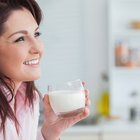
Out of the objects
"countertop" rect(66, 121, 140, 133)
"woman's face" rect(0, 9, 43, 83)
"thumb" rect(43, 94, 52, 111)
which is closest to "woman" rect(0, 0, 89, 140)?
"woman's face" rect(0, 9, 43, 83)

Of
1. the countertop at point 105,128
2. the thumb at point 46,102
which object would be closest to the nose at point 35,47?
the thumb at point 46,102

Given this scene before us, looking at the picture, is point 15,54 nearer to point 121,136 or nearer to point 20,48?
point 20,48

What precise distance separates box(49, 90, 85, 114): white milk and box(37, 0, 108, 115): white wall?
2070 millimetres

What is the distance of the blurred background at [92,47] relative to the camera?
11.8 feet

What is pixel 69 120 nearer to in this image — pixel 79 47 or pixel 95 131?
pixel 95 131

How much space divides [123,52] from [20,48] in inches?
85.3

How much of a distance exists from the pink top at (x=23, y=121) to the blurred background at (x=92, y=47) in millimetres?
1875

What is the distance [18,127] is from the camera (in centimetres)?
150

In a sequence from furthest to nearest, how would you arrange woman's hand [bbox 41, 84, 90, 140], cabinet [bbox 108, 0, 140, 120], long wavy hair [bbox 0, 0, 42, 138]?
cabinet [bbox 108, 0, 140, 120]
woman's hand [bbox 41, 84, 90, 140]
long wavy hair [bbox 0, 0, 42, 138]

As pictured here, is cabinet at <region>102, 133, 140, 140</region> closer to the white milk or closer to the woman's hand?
the woman's hand

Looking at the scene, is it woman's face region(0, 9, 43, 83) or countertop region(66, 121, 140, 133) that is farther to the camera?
countertop region(66, 121, 140, 133)

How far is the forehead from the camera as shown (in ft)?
4.50

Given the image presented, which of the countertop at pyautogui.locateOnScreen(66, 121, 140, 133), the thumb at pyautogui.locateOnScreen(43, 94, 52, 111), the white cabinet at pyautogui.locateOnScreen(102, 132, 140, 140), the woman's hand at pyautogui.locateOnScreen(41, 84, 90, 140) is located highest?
the thumb at pyautogui.locateOnScreen(43, 94, 52, 111)

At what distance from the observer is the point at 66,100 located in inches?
60.1
